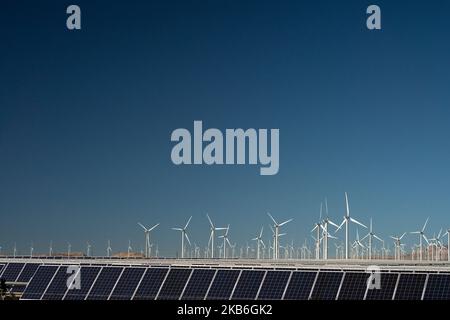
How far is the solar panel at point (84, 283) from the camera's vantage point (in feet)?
298

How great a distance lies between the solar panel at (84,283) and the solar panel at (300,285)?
79.2ft

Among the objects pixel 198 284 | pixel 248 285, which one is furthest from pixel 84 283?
pixel 248 285

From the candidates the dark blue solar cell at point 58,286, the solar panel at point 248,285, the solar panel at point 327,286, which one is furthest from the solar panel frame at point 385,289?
the dark blue solar cell at point 58,286

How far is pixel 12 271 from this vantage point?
120062 mm

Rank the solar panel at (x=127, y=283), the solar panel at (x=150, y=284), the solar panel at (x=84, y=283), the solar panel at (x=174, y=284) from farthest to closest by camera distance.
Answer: the solar panel at (x=84, y=283) < the solar panel at (x=127, y=283) < the solar panel at (x=150, y=284) < the solar panel at (x=174, y=284)

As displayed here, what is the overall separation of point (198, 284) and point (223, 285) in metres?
2.99

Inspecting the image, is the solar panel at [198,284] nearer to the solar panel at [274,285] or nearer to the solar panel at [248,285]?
the solar panel at [248,285]

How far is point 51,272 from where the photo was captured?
97812mm

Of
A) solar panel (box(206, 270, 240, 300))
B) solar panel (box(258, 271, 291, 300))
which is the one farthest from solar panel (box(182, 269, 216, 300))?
solar panel (box(258, 271, 291, 300))

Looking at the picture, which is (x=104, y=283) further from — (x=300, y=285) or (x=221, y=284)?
(x=300, y=285)

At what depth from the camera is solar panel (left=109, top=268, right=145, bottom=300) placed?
88375 mm
